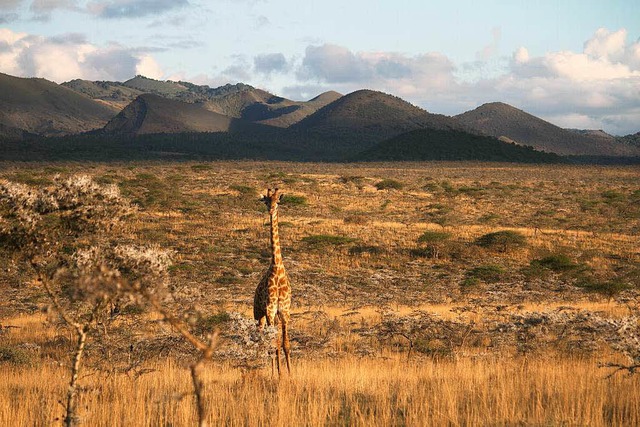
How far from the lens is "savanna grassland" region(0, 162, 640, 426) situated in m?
8.91

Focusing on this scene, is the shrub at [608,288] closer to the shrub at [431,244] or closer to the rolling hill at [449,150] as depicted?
the shrub at [431,244]

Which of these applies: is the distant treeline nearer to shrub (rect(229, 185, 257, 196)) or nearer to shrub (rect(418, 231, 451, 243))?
shrub (rect(229, 185, 257, 196))

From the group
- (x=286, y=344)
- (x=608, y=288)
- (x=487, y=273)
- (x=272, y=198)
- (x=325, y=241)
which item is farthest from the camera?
(x=325, y=241)

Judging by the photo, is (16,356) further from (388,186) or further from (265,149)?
(265,149)

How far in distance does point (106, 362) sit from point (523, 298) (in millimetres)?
15829

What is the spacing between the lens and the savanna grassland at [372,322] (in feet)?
29.2

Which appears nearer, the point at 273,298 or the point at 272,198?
the point at 272,198

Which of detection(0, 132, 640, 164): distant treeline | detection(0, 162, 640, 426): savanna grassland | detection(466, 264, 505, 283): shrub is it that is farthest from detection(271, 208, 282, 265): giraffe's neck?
detection(0, 132, 640, 164): distant treeline

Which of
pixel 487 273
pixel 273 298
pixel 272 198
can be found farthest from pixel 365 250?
pixel 272 198

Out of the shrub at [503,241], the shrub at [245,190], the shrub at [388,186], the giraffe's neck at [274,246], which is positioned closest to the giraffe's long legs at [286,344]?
the giraffe's neck at [274,246]

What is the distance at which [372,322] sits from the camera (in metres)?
19.0

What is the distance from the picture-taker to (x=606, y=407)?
890cm

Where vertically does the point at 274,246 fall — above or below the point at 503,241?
above

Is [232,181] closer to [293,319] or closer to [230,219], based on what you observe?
[230,219]
